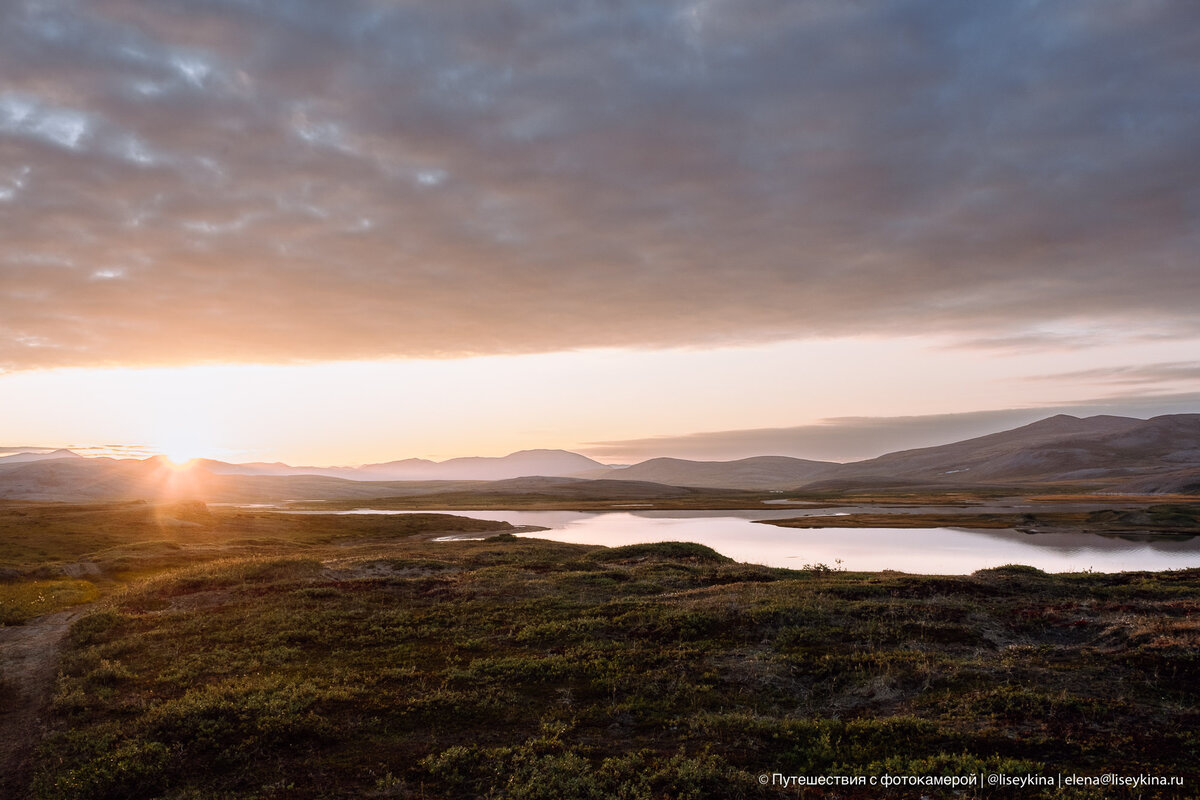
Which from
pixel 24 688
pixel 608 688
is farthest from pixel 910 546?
pixel 24 688

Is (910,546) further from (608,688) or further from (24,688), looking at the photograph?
(24,688)

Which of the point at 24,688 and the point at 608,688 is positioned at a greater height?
the point at 608,688

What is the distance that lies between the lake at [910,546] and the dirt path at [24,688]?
154ft

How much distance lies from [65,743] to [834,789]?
18231 mm

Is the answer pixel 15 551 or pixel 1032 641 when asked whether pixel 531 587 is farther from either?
pixel 15 551

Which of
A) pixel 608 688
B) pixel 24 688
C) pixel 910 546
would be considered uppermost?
pixel 608 688

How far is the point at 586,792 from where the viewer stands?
12398mm

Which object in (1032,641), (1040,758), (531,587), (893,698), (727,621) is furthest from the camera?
(531,587)

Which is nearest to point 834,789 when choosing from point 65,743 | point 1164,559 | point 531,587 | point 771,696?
point 771,696

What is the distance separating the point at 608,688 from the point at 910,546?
217 ft

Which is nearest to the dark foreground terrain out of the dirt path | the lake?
the dirt path

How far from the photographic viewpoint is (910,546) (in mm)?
73250

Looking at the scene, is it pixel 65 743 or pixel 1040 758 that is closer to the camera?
pixel 1040 758

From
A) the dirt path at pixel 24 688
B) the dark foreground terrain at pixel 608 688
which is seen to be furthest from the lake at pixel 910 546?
the dirt path at pixel 24 688
